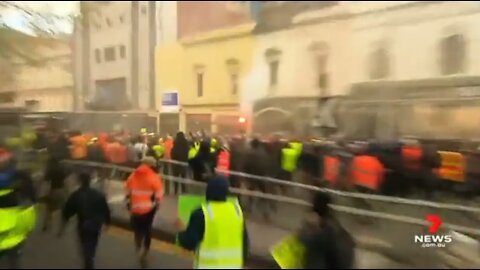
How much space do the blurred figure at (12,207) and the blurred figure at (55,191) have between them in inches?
31.2

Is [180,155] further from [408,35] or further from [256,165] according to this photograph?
[408,35]

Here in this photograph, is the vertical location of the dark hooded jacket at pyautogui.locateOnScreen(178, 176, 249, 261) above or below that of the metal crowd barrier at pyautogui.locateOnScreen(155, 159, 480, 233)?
→ above

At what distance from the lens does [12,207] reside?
3.31m

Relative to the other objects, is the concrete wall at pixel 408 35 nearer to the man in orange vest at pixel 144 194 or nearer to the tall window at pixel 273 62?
the tall window at pixel 273 62

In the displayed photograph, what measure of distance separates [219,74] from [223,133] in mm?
1164

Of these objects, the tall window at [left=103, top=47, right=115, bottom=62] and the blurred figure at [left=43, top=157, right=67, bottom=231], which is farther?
the tall window at [left=103, top=47, right=115, bottom=62]

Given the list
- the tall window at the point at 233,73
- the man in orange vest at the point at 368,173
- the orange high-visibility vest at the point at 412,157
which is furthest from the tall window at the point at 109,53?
the orange high-visibility vest at the point at 412,157

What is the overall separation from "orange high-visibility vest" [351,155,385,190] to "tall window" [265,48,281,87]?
1.34 m

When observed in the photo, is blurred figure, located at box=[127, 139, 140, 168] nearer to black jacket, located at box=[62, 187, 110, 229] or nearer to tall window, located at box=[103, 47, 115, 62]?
black jacket, located at box=[62, 187, 110, 229]

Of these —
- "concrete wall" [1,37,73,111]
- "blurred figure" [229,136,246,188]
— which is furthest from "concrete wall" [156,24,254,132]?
"concrete wall" [1,37,73,111]

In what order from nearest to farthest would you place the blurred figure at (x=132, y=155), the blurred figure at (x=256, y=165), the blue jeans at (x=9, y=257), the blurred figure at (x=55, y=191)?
1. the blue jeans at (x=9, y=257)
2. the blurred figure at (x=132, y=155)
3. the blurred figure at (x=55, y=191)
4. the blurred figure at (x=256, y=165)

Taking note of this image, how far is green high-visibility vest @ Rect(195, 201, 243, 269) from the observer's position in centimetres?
314

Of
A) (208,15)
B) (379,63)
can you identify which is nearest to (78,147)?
(208,15)

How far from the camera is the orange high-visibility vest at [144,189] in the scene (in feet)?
15.1
